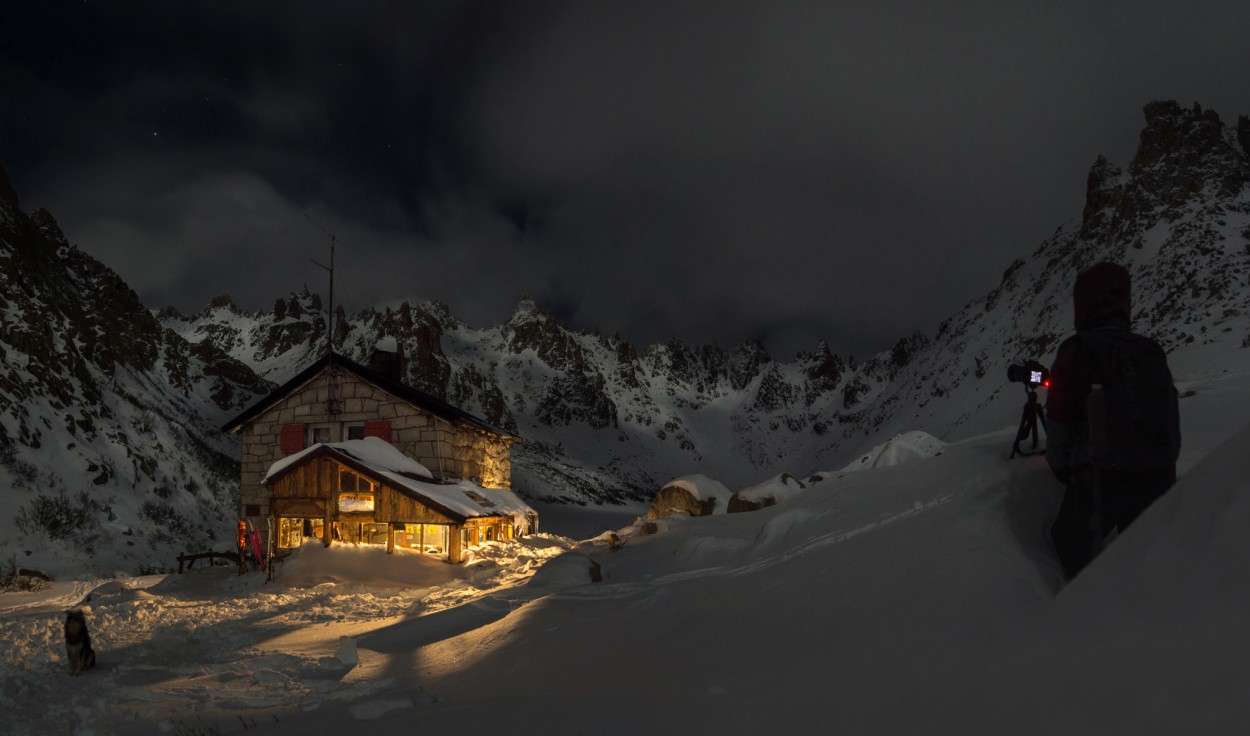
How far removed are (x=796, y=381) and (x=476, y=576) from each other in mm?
189841

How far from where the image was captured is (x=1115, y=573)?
7.53 feet

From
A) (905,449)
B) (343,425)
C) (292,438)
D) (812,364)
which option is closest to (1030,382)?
(905,449)

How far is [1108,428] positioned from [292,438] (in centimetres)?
2283

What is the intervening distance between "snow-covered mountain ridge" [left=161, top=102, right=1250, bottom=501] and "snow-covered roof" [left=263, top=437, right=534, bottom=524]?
46.1m

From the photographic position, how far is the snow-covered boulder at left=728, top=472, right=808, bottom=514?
1941 cm

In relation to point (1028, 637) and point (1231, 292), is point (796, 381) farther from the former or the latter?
point (1028, 637)

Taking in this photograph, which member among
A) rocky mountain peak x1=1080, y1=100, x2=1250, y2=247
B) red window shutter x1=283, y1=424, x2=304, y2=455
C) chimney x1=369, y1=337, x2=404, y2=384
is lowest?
red window shutter x1=283, y1=424, x2=304, y2=455

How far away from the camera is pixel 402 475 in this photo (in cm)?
1836

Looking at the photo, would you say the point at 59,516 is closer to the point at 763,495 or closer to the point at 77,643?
the point at 77,643

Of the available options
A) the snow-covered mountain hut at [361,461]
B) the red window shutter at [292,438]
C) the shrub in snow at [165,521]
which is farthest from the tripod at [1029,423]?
the shrub in snow at [165,521]

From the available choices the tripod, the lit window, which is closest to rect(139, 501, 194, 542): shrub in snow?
the lit window

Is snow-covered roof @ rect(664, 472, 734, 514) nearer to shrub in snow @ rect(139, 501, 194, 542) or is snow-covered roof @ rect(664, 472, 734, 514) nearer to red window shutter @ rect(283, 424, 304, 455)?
red window shutter @ rect(283, 424, 304, 455)

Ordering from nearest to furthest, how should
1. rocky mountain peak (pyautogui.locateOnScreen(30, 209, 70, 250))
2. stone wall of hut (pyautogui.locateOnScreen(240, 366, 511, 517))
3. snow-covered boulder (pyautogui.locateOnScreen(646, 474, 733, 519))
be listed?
stone wall of hut (pyautogui.locateOnScreen(240, 366, 511, 517)) < snow-covered boulder (pyautogui.locateOnScreen(646, 474, 733, 519)) < rocky mountain peak (pyautogui.locateOnScreen(30, 209, 70, 250))

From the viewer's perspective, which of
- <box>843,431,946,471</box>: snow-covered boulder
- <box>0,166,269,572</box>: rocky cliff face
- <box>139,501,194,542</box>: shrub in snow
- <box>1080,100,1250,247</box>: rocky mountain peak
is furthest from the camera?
<box>1080,100,1250,247</box>: rocky mountain peak
